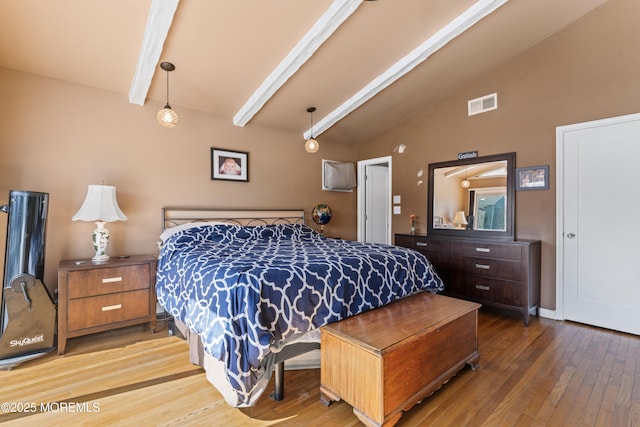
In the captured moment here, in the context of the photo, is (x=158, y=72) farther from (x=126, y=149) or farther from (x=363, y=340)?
(x=363, y=340)

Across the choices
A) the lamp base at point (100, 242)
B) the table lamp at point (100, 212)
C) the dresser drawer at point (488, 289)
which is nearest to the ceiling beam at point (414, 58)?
the dresser drawer at point (488, 289)

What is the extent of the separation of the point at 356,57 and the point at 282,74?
802 mm

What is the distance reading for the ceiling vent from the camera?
153 inches

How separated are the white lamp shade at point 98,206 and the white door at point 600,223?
14.9 feet

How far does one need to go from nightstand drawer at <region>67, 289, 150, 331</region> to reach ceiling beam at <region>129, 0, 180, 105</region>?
2.01 m

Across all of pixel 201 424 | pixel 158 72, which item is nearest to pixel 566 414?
pixel 201 424

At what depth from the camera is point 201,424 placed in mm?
1726

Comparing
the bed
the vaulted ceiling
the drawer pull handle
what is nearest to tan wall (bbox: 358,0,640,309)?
the vaulted ceiling

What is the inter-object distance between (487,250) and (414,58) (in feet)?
7.41

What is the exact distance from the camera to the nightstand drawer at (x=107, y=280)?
8.74ft

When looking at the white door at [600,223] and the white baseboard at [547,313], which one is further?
the white baseboard at [547,313]

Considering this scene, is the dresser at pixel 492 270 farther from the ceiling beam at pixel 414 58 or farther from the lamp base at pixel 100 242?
the lamp base at pixel 100 242

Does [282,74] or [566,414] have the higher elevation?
[282,74]

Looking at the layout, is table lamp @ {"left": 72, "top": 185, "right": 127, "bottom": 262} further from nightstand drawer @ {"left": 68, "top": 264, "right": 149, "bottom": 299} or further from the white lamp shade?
nightstand drawer @ {"left": 68, "top": 264, "right": 149, "bottom": 299}
